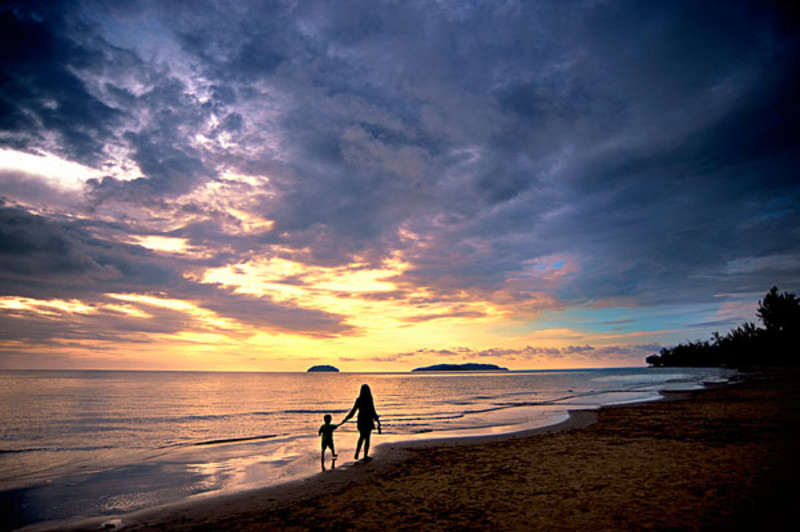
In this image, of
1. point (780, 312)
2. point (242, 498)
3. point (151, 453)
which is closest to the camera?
point (242, 498)

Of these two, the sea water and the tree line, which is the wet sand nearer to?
the sea water

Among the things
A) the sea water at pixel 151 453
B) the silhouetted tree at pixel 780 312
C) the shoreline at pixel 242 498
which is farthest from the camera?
the silhouetted tree at pixel 780 312

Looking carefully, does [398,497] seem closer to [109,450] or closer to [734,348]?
[109,450]

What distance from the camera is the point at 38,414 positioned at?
31938mm

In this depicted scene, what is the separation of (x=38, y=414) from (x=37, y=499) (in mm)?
28980

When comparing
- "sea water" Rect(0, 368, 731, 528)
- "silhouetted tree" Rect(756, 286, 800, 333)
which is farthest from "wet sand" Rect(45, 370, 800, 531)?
"silhouetted tree" Rect(756, 286, 800, 333)

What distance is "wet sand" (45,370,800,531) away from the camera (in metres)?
7.33

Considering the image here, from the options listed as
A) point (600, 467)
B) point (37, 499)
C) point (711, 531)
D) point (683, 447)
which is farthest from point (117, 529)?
point (683, 447)

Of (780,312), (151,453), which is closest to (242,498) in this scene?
(151,453)

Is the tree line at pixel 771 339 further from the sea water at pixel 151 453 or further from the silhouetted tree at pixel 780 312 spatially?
the sea water at pixel 151 453

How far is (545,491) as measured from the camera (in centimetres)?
918

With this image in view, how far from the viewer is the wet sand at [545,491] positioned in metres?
7.33

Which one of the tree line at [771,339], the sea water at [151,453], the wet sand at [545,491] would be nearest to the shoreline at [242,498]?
the wet sand at [545,491]

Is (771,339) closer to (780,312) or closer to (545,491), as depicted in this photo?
(780,312)
